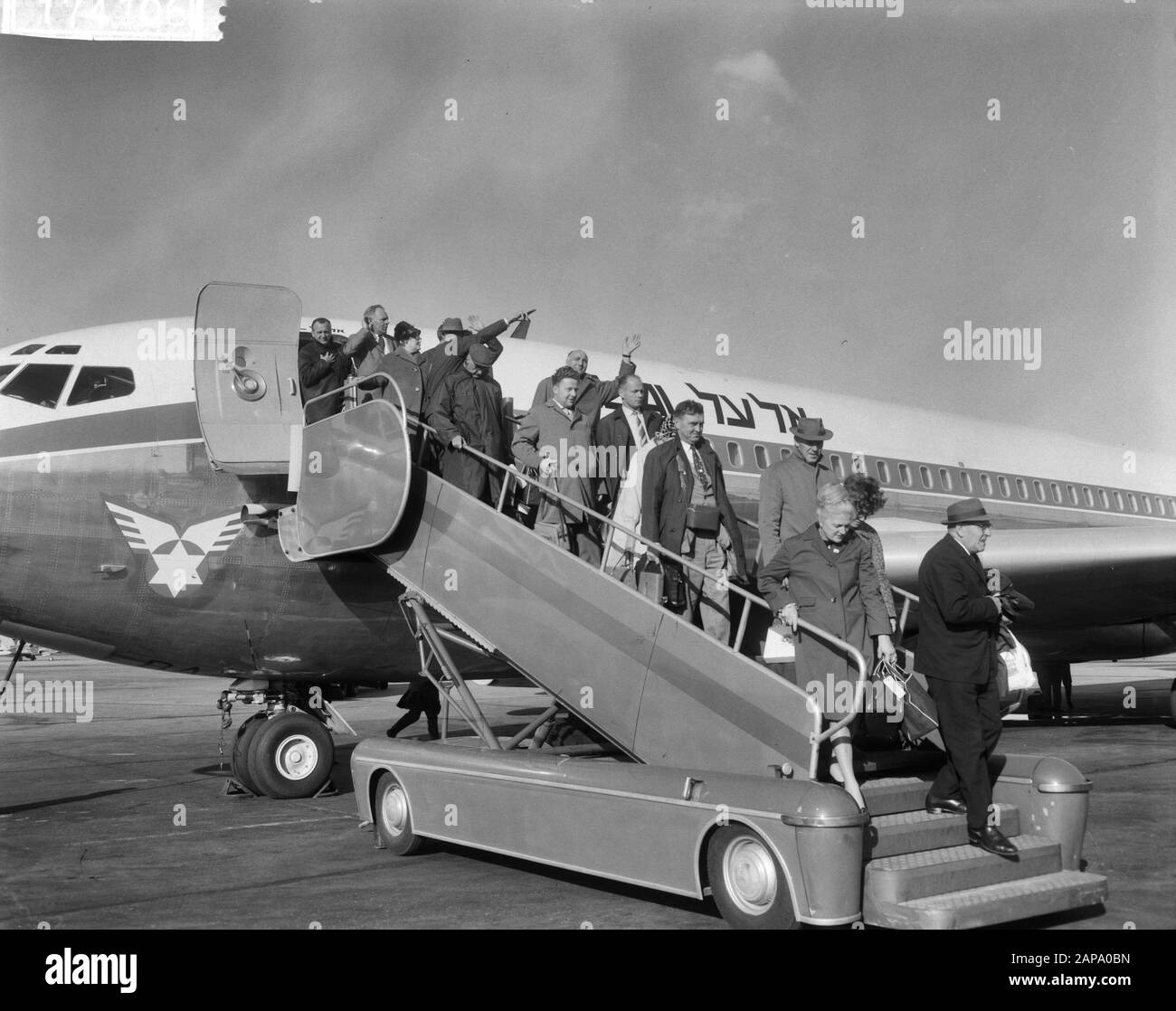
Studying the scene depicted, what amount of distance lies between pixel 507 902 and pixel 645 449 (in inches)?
124

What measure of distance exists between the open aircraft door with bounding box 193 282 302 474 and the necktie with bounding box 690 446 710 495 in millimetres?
3540

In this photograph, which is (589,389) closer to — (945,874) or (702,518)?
(702,518)

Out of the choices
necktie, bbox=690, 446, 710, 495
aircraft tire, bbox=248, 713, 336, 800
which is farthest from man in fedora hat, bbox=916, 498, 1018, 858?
aircraft tire, bbox=248, 713, 336, 800

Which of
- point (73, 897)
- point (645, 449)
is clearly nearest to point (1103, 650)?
point (645, 449)

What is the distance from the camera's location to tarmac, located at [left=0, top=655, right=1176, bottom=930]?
6.12 metres

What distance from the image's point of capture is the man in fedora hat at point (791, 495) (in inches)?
299

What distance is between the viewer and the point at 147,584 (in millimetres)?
9492

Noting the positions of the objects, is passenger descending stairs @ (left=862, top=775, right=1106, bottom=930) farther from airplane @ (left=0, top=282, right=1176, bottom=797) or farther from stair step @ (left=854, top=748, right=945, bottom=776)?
airplane @ (left=0, top=282, right=1176, bottom=797)

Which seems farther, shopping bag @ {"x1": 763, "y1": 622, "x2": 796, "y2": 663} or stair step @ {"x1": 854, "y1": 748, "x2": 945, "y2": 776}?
shopping bag @ {"x1": 763, "y1": 622, "x2": 796, "y2": 663}

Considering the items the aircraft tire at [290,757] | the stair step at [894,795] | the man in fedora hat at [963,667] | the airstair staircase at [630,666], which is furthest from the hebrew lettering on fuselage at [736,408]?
the stair step at [894,795]

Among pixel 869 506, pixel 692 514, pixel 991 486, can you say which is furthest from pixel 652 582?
pixel 991 486

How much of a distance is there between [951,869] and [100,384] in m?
7.68

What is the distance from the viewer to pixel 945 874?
554 centimetres
